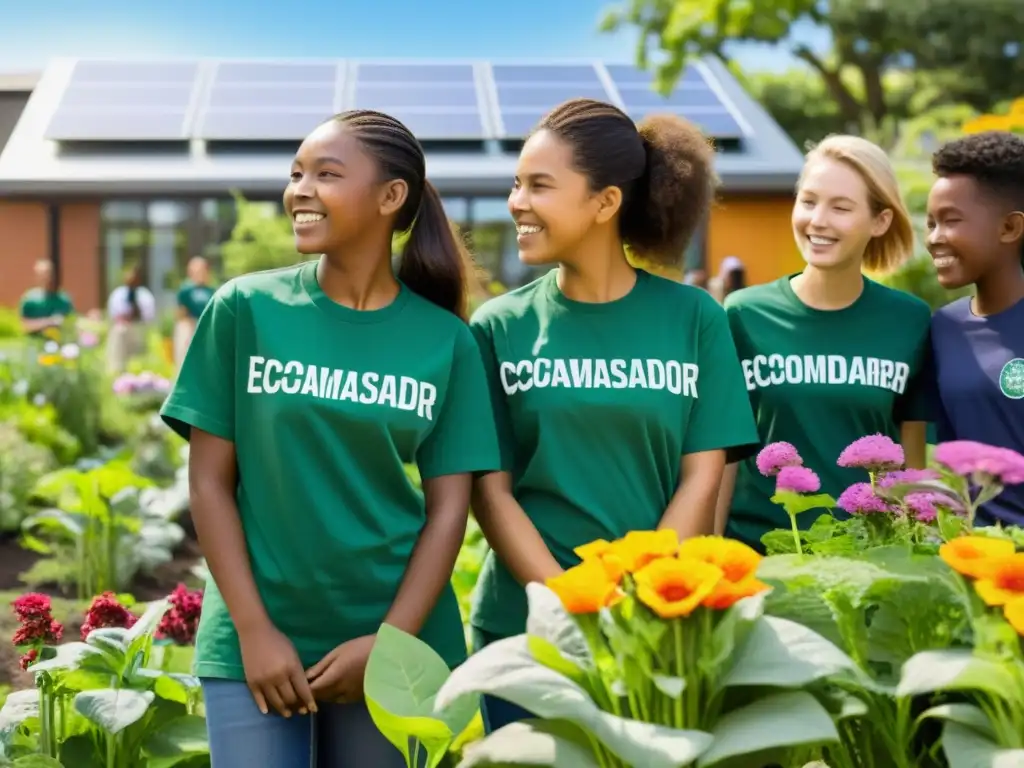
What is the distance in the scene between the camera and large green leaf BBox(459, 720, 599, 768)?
1.79m

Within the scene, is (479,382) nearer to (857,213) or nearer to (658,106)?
(857,213)

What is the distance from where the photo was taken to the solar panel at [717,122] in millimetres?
16891

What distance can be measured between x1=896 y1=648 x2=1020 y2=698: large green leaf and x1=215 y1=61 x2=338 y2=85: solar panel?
18.6 meters

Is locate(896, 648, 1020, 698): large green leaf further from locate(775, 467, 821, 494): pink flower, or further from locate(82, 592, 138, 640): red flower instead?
locate(82, 592, 138, 640): red flower

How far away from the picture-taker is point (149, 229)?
1911cm

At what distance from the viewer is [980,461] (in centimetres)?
193

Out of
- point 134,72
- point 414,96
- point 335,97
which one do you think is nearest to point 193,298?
point 335,97

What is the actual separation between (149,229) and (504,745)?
18.2 metres

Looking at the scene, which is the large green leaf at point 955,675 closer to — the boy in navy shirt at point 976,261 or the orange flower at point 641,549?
the orange flower at point 641,549

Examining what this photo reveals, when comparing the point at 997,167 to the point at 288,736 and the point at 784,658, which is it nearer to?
the point at 784,658

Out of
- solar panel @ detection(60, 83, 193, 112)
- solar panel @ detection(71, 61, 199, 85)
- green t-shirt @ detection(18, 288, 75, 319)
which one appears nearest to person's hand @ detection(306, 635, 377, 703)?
green t-shirt @ detection(18, 288, 75, 319)

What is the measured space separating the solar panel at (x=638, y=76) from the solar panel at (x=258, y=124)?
4132 millimetres

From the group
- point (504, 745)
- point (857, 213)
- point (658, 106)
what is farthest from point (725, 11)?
point (504, 745)

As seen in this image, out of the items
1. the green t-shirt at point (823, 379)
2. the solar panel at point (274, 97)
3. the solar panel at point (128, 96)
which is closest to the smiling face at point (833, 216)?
the green t-shirt at point (823, 379)
